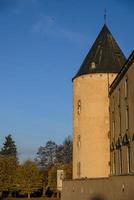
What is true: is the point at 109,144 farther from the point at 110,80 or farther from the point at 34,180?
the point at 34,180

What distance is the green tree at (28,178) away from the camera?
77.5 meters

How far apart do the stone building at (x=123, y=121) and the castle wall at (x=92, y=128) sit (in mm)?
1622

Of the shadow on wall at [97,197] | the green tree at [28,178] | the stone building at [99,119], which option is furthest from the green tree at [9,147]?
the shadow on wall at [97,197]

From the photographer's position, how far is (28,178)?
7806cm

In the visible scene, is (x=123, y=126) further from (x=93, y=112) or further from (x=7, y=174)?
(x=7, y=174)

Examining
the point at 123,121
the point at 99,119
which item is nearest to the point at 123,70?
the point at 123,121

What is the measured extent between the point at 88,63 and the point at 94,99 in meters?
4.50

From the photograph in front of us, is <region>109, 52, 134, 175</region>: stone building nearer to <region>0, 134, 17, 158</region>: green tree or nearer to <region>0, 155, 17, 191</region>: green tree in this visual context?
<region>0, 155, 17, 191</region>: green tree

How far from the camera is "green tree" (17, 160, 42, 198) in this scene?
254 feet

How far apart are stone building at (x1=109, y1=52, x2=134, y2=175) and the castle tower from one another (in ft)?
5.66

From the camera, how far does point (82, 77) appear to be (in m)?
44.0

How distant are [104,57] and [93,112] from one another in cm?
643

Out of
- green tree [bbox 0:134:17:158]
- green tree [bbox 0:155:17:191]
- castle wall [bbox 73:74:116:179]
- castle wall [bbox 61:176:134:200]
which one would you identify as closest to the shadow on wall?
castle wall [bbox 61:176:134:200]

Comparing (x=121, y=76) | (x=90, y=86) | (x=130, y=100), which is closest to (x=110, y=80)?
(x=90, y=86)
